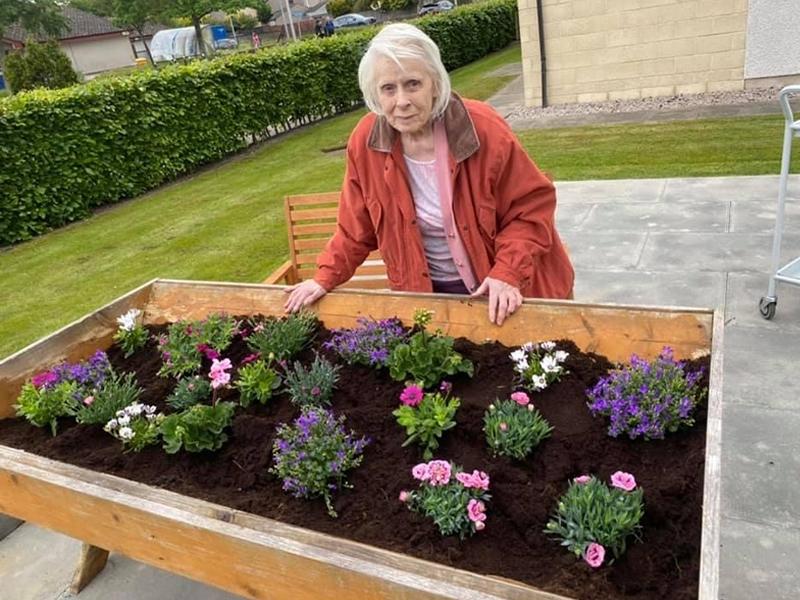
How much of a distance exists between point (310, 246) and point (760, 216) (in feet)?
11.2

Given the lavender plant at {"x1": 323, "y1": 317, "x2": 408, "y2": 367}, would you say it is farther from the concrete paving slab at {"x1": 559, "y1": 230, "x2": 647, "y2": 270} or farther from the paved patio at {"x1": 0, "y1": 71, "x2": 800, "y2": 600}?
the concrete paving slab at {"x1": 559, "y1": 230, "x2": 647, "y2": 270}

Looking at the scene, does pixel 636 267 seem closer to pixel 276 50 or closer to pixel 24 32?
pixel 276 50

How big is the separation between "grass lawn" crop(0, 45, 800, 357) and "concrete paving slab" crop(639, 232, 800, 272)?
5.68 feet

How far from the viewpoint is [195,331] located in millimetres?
2342

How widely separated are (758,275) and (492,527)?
3357 millimetres

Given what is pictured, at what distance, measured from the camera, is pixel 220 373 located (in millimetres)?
2051

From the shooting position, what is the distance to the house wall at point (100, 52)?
52000mm

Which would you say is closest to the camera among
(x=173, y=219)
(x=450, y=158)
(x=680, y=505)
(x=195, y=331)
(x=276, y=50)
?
(x=680, y=505)

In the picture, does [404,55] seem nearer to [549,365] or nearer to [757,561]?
[549,365]

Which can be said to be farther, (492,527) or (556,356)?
(556,356)

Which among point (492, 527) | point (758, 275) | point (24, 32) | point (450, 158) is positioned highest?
point (24, 32)

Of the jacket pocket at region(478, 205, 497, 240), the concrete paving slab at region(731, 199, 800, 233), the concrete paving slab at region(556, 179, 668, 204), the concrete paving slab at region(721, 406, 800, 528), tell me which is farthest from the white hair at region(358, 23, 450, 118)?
the concrete paving slab at region(556, 179, 668, 204)

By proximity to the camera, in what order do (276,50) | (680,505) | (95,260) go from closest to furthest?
(680,505) → (95,260) → (276,50)

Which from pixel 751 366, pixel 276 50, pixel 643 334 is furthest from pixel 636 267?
Answer: pixel 276 50
